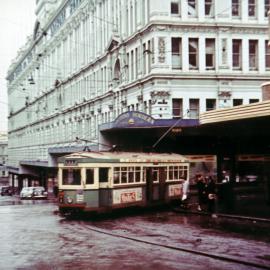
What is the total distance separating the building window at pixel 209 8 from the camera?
4300cm

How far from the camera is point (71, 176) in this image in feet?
83.4

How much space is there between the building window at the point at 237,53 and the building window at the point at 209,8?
2751 mm

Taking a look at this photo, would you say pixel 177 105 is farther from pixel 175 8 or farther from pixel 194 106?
pixel 175 8

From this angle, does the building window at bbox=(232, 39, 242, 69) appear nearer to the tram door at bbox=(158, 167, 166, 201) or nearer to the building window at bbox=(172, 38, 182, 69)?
the building window at bbox=(172, 38, 182, 69)

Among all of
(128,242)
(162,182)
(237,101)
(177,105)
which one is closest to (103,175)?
(162,182)

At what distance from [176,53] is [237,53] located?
16.0ft

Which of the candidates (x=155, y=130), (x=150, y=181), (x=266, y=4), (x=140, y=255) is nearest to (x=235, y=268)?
(x=140, y=255)

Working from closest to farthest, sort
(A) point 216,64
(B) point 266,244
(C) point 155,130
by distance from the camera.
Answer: (B) point 266,244 → (C) point 155,130 → (A) point 216,64

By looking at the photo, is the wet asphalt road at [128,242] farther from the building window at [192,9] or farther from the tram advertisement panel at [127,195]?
the building window at [192,9]

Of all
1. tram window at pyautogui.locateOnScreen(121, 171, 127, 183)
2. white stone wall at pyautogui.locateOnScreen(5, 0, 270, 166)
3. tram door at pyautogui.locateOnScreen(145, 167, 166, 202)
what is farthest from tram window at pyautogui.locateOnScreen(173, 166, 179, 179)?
white stone wall at pyautogui.locateOnScreen(5, 0, 270, 166)

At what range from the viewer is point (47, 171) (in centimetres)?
7550

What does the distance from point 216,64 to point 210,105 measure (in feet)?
9.90

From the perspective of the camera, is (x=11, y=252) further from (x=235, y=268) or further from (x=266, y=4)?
(x=266, y=4)

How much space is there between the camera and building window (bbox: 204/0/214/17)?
43.0 metres
